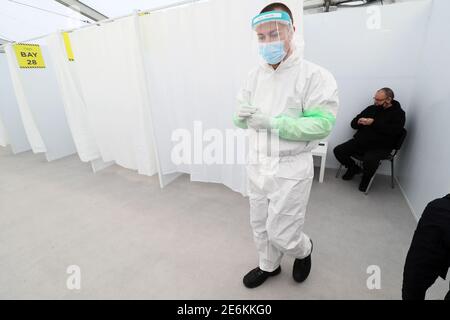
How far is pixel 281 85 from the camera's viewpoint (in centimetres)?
100

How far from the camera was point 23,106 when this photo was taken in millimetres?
3361

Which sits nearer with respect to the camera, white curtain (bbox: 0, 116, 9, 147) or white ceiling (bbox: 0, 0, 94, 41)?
white ceiling (bbox: 0, 0, 94, 41)

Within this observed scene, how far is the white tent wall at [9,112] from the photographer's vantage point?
3.84 m

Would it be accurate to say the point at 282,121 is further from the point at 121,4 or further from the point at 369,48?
the point at 121,4

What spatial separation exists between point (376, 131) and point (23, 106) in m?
4.76

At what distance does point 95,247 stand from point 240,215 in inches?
46.9

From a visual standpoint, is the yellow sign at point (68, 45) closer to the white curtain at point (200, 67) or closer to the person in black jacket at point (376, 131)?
the white curtain at point (200, 67)

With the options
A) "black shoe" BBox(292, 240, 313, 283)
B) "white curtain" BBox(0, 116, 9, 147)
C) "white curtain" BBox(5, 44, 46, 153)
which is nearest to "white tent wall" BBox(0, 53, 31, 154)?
"white curtain" BBox(0, 116, 9, 147)

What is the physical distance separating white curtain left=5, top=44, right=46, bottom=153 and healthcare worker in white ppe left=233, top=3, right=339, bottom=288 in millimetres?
3718

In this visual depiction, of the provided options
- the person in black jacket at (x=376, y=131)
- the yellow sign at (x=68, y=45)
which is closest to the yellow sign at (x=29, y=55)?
the yellow sign at (x=68, y=45)

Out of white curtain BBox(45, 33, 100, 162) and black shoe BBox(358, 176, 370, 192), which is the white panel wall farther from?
black shoe BBox(358, 176, 370, 192)

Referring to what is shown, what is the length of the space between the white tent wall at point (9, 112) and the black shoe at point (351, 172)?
5.37m

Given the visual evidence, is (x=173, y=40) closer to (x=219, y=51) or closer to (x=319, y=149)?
(x=219, y=51)

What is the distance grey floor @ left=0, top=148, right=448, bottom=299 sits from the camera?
1.33 metres
